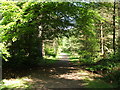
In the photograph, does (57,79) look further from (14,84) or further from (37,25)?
(37,25)

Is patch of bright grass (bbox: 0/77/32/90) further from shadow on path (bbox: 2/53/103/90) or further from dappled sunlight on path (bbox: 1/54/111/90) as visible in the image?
shadow on path (bbox: 2/53/103/90)

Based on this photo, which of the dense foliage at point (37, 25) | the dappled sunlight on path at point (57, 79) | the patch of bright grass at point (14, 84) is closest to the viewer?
the patch of bright grass at point (14, 84)

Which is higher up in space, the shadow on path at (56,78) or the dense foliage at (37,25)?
the dense foliage at (37,25)

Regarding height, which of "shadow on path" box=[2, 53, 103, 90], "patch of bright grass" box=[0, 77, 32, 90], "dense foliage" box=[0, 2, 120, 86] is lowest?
"shadow on path" box=[2, 53, 103, 90]

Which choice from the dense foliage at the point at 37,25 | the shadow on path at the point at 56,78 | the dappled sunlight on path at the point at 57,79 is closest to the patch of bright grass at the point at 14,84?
the dappled sunlight on path at the point at 57,79

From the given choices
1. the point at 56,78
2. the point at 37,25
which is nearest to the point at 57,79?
the point at 56,78

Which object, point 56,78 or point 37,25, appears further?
point 37,25

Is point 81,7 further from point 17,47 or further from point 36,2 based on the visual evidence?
point 17,47

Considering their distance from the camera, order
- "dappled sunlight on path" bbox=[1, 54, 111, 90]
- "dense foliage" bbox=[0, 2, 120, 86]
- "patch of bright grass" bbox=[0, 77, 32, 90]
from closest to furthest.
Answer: "patch of bright grass" bbox=[0, 77, 32, 90], "dappled sunlight on path" bbox=[1, 54, 111, 90], "dense foliage" bbox=[0, 2, 120, 86]

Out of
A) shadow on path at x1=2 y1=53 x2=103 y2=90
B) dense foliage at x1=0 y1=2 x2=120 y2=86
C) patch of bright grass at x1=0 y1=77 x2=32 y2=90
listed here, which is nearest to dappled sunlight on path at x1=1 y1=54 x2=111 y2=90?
shadow on path at x1=2 y1=53 x2=103 y2=90

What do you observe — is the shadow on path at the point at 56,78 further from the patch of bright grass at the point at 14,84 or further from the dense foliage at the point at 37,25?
the dense foliage at the point at 37,25

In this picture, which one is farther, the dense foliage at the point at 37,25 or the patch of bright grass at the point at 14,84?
the dense foliage at the point at 37,25

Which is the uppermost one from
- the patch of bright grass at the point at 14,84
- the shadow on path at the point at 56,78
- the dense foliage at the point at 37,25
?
the dense foliage at the point at 37,25

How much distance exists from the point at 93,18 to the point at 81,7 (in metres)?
1.43
